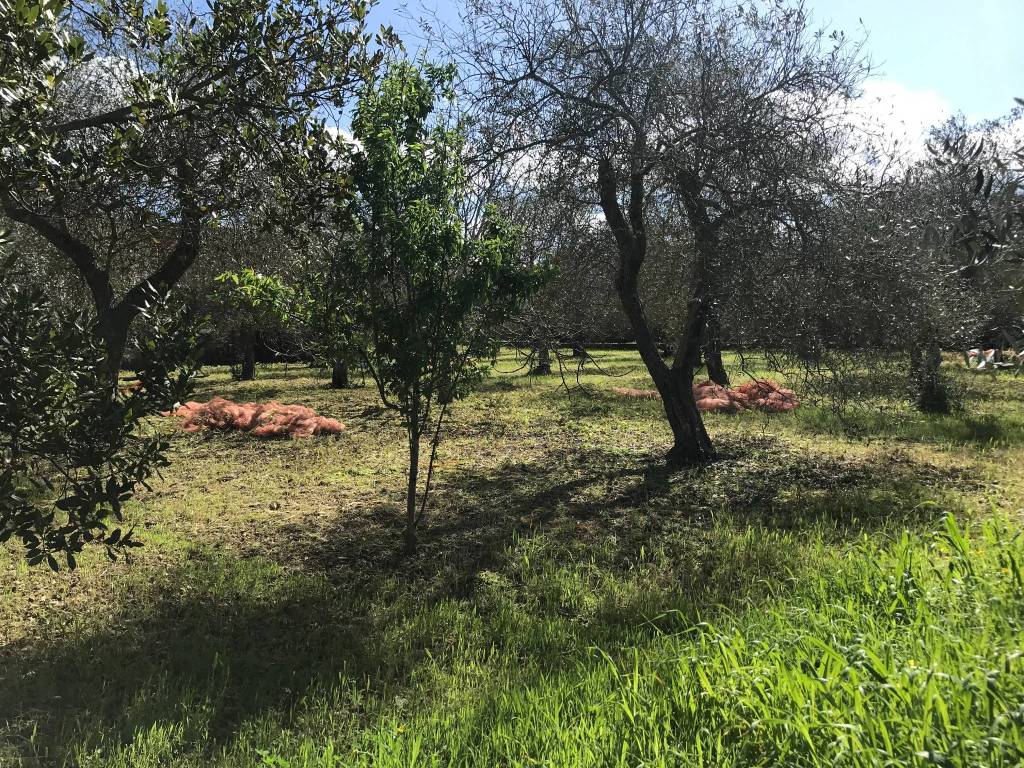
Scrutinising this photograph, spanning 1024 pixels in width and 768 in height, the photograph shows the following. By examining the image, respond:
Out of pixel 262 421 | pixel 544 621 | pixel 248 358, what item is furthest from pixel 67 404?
pixel 248 358

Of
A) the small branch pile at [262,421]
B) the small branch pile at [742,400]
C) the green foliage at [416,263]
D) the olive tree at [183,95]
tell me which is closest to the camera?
the olive tree at [183,95]

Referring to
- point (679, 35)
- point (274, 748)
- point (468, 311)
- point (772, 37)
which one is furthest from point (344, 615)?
point (772, 37)

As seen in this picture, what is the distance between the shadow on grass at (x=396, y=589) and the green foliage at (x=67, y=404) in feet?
4.92

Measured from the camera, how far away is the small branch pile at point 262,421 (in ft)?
39.7

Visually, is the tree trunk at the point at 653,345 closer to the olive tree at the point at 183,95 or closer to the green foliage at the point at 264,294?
the green foliage at the point at 264,294

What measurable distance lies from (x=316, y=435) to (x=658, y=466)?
20.1ft

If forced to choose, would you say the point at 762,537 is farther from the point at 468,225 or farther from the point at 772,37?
the point at 772,37

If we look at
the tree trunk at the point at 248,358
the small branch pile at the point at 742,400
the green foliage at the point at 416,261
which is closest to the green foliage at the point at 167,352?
the green foliage at the point at 416,261

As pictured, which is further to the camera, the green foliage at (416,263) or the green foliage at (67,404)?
the green foliage at (416,263)

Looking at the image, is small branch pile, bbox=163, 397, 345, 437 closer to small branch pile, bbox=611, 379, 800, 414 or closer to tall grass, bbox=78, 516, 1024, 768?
small branch pile, bbox=611, 379, 800, 414

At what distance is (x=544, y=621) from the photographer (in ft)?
16.1

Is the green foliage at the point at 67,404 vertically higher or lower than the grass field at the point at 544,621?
higher

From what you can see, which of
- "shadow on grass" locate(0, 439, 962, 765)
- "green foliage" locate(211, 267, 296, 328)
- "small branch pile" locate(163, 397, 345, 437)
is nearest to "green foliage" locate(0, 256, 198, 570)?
"shadow on grass" locate(0, 439, 962, 765)

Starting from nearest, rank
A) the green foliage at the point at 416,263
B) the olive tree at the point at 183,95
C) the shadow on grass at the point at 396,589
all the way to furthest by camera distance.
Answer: the olive tree at the point at 183,95 < the shadow on grass at the point at 396,589 < the green foliage at the point at 416,263
